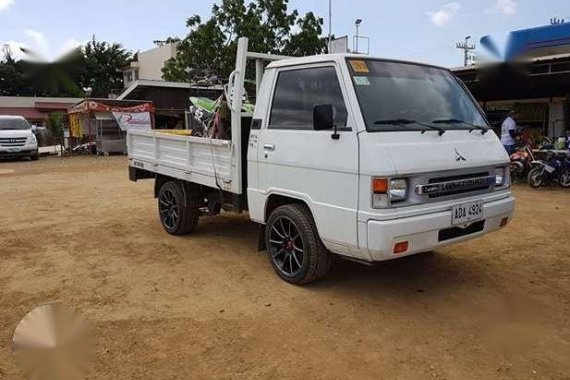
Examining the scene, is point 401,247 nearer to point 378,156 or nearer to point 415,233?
point 415,233

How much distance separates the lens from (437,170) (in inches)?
164

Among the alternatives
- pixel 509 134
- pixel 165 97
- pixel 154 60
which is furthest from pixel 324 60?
pixel 154 60

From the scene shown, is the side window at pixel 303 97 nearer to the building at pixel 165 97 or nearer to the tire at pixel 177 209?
the tire at pixel 177 209

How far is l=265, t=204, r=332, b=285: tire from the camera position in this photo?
4.57m

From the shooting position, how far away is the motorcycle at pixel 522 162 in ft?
40.3

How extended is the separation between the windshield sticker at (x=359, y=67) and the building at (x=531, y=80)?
765 centimetres

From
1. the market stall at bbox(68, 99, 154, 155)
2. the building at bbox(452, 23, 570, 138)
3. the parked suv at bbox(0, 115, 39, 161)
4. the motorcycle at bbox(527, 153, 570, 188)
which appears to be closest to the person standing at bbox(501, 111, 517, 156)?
the building at bbox(452, 23, 570, 138)

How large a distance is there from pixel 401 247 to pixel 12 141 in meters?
20.3

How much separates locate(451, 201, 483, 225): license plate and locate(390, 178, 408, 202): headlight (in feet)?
1.68

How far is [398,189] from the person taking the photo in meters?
3.99

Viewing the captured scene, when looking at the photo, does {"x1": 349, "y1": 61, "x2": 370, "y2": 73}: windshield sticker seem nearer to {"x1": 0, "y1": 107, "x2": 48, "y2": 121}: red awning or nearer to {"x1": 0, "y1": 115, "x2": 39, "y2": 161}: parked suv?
{"x1": 0, "y1": 115, "x2": 39, "y2": 161}: parked suv

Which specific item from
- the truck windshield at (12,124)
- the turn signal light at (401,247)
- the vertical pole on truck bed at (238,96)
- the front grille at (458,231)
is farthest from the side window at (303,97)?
the truck windshield at (12,124)

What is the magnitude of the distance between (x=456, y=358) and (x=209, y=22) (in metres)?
25.8

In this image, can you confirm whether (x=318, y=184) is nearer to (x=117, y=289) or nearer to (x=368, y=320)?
(x=368, y=320)
